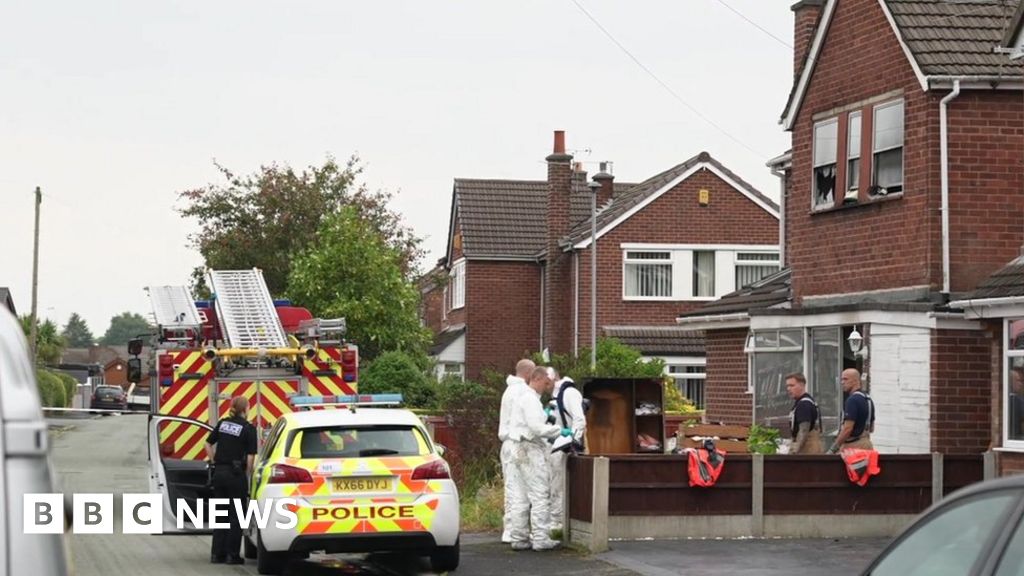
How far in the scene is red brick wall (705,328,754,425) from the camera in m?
28.3

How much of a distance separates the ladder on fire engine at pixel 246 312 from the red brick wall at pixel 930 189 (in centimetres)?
761

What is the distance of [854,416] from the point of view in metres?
18.4

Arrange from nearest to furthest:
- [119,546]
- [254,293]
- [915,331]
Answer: [119,546] → [915,331] → [254,293]

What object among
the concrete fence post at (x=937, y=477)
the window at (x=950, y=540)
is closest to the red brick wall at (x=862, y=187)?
the concrete fence post at (x=937, y=477)

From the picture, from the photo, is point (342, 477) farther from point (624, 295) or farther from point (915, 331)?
point (624, 295)

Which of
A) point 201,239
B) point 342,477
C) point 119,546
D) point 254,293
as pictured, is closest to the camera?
point 342,477

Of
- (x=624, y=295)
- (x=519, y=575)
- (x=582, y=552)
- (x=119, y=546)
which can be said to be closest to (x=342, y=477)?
(x=519, y=575)

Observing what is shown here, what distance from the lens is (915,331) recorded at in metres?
21.2

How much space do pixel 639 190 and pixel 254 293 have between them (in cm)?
2777

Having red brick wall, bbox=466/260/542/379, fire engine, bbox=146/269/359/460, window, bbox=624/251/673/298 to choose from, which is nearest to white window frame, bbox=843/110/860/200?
fire engine, bbox=146/269/359/460

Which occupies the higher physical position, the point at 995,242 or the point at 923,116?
the point at 923,116

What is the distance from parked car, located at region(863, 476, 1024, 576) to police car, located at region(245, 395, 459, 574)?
870cm

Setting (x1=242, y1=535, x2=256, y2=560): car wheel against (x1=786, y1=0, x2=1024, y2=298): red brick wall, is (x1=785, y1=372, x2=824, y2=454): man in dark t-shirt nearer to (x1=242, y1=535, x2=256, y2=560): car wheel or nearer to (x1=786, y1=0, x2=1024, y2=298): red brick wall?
(x1=786, y1=0, x2=1024, y2=298): red brick wall

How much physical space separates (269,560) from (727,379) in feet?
47.1
